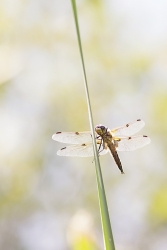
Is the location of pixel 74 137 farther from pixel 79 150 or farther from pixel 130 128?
pixel 130 128

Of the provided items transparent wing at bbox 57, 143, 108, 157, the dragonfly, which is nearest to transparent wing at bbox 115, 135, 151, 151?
the dragonfly

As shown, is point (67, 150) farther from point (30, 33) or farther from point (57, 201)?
point (57, 201)

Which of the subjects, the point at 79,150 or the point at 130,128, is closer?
the point at 79,150

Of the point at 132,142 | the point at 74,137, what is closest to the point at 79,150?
the point at 74,137

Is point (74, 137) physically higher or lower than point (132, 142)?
higher

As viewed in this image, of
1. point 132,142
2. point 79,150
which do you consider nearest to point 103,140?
point 79,150

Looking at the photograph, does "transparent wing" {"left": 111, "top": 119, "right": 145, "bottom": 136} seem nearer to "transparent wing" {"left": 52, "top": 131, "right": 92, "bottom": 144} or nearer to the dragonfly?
the dragonfly

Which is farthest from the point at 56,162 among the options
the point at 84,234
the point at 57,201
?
the point at 84,234
